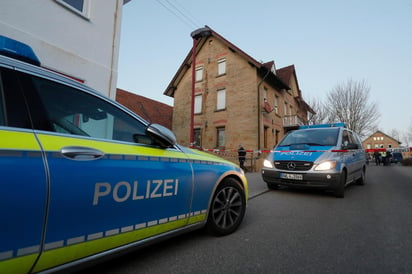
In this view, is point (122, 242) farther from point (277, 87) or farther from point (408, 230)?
point (277, 87)

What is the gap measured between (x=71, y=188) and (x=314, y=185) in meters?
4.67

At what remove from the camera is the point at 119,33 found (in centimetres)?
651

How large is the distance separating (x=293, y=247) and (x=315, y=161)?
276 cm

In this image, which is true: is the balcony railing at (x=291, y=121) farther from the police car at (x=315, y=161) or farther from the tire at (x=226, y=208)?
the tire at (x=226, y=208)

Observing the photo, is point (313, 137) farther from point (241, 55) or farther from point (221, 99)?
point (241, 55)

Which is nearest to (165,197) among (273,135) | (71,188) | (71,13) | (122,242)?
(122,242)

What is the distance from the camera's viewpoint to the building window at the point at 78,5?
5199 mm

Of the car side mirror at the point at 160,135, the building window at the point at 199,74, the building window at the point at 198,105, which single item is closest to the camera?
the car side mirror at the point at 160,135

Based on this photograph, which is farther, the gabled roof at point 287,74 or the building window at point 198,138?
the gabled roof at point 287,74

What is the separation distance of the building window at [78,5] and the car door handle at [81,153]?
18.4 feet

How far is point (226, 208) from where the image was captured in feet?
8.71

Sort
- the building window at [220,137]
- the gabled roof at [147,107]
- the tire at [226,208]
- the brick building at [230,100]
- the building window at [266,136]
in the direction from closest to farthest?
the tire at [226,208] < the brick building at [230,100] < the building window at [266,136] < the building window at [220,137] < the gabled roof at [147,107]

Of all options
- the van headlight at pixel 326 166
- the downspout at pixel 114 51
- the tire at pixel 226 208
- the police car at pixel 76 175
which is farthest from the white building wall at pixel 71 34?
the van headlight at pixel 326 166

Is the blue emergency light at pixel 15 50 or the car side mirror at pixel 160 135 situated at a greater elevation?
the blue emergency light at pixel 15 50
